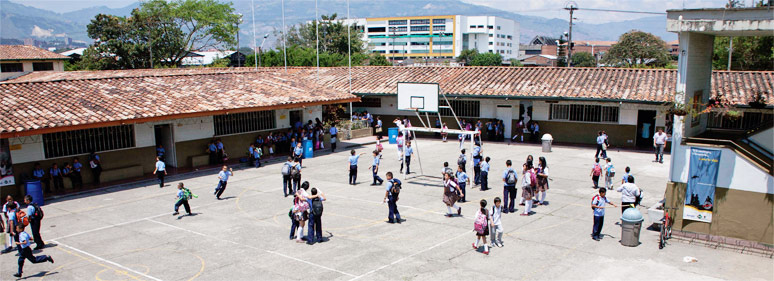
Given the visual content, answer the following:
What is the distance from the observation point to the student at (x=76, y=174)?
20.7 metres

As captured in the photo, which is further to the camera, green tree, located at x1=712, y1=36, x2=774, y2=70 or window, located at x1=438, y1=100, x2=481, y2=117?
green tree, located at x1=712, y1=36, x2=774, y2=70

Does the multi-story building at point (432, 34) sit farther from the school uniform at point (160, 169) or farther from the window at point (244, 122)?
the school uniform at point (160, 169)

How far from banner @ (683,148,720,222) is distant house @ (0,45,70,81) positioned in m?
54.4

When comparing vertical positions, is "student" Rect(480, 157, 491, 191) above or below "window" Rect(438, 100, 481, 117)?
below

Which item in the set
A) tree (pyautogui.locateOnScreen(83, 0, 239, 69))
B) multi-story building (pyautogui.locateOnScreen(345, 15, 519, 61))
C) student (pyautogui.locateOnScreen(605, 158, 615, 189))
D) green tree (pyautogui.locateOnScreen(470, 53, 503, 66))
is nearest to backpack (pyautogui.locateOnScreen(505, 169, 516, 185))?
student (pyautogui.locateOnScreen(605, 158, 615, 189))

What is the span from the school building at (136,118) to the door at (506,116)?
352 inches

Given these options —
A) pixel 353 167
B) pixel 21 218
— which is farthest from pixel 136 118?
pixel 21 218

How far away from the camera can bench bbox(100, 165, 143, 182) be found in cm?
2178

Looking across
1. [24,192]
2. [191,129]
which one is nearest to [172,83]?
[191,129]

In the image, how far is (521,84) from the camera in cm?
3222

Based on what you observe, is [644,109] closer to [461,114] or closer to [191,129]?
[461,114]

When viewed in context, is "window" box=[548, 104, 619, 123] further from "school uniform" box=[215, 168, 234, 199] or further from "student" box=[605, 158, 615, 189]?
"school uniform" box=[215, 168, 234, 199]

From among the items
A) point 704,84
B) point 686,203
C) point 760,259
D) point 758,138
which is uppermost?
point 704,84

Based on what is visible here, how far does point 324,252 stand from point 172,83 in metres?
17.3
